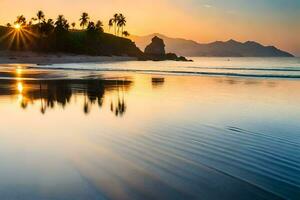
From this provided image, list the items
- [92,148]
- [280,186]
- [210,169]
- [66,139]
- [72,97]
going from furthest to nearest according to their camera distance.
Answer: [72,97] < [66,139] < [92,148] < [210,169] < [280,186]

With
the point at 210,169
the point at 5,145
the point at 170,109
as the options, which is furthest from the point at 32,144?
the point at 170,109

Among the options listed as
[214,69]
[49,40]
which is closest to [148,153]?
[214,69]

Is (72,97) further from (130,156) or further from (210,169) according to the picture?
(210,169)

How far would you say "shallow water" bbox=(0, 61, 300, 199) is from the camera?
249 inches

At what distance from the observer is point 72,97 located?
2108 cm

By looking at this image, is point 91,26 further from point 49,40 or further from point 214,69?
point 214,69

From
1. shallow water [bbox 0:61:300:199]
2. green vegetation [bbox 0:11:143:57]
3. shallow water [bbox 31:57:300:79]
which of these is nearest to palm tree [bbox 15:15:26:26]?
green vegetation [bbox 0:11:143:57]

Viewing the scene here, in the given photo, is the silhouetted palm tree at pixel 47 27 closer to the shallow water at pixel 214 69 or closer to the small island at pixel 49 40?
the small island at pixel 49 40

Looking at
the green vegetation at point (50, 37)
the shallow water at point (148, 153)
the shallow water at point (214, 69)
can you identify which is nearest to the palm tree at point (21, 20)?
the green vegetation at point (50, 37)

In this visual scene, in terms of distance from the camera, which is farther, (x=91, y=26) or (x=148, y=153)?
(x=91, y=26)

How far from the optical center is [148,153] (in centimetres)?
880

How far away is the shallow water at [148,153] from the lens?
6328 millimetres

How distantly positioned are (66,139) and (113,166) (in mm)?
3105

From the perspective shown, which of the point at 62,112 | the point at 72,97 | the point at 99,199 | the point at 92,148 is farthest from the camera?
the point at 72,97
